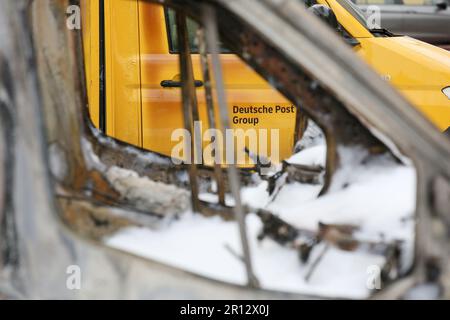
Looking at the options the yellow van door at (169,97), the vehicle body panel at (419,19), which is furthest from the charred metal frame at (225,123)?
the vehicle body panel at (419,19)

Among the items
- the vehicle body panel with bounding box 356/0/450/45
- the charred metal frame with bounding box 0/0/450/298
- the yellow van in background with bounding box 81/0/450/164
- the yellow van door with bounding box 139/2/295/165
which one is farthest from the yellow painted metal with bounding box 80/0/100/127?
the vehicle body panel with bounding box 356/0/450/45

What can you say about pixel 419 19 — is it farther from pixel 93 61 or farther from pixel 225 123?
pixel 225 123

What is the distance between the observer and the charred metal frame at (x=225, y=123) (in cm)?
157

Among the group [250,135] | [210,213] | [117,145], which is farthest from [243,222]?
[250,135]

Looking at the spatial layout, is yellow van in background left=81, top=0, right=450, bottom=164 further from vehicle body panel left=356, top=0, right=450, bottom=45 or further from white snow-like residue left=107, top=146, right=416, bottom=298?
vehicle body panel left=356, top=0, right=450, bottom=45

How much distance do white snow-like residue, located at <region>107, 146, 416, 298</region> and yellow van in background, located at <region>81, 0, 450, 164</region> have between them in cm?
257

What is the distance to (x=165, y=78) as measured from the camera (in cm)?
462

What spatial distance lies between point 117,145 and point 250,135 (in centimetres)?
211

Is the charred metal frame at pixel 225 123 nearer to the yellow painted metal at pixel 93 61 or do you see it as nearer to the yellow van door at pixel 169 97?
the yellow painted metal at pixel 93 61

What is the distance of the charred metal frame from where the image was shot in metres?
1.57

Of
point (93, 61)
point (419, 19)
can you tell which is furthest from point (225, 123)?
point (419, 19)

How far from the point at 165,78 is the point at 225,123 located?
118 inches

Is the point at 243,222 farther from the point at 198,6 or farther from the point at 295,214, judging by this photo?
the point at 198,6

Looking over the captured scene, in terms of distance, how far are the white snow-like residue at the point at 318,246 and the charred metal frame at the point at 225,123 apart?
0.06 m
